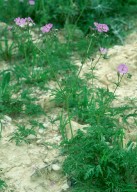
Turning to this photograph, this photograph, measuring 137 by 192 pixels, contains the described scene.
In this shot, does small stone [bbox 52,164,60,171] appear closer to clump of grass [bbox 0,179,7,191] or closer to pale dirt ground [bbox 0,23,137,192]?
pale dirt ground [bbox 0,23,137,192]

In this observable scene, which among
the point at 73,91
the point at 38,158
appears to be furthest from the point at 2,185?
the point at 73,91

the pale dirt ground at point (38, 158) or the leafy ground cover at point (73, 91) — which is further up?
the leafy ground cover at point (73, 91)

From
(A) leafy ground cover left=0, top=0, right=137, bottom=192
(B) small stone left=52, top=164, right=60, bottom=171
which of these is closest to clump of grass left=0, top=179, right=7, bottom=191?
(A) leafy ground cover left=0, top=0, right=137, bottom=192

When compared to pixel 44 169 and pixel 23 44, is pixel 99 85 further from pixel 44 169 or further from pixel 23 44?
pixel 44 169

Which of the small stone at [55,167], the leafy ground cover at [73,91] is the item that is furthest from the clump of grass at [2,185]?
the small stone at [55,167]

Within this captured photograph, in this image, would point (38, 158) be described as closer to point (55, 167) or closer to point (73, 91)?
point (55, 167)

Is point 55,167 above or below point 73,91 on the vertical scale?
below

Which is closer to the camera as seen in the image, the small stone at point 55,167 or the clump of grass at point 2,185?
the clump of grass at point 2,185

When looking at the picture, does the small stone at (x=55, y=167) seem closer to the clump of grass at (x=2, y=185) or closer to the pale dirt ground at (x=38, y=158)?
the pale dirt ground at (x=38, y=158)
